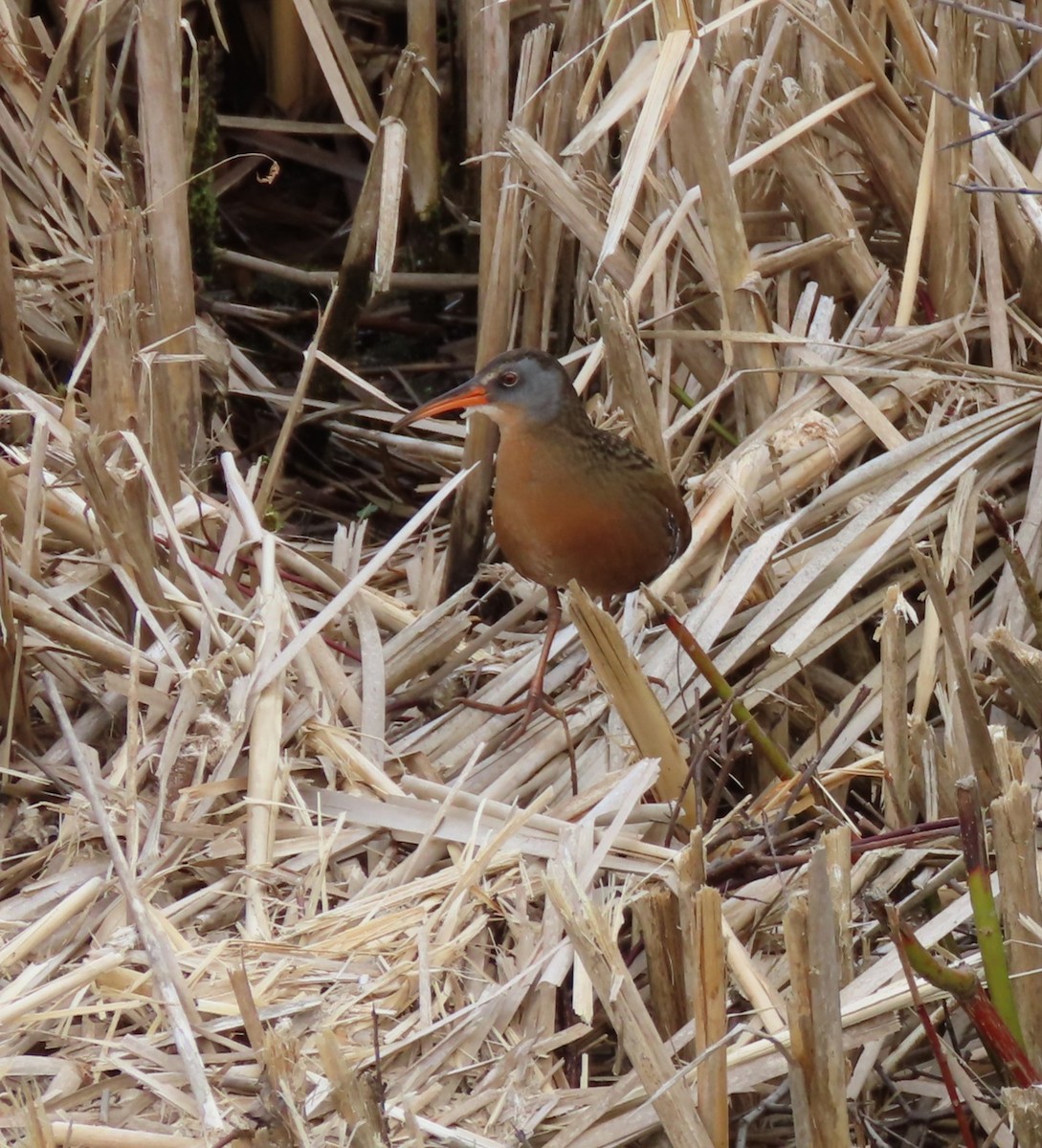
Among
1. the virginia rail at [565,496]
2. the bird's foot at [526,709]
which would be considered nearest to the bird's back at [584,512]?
the virginia rail at [565,496]

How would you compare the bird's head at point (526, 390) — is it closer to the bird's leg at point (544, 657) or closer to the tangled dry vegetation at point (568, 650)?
the tangled dry vegetation at point (568, 650)

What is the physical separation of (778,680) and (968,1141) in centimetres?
104

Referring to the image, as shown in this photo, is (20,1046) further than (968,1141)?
Yes

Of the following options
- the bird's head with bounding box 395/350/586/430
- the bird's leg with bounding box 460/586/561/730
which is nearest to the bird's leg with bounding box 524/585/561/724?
the bird's leg with bounding box 460/586/561/730

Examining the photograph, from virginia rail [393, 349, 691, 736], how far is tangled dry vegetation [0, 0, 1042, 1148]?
9 centimetres

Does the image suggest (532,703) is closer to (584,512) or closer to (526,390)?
(584,512)

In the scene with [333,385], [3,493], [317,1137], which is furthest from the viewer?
[333,385]

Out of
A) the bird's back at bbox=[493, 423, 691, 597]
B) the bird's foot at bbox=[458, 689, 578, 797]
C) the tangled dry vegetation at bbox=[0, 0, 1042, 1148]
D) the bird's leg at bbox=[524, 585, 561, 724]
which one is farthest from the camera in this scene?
the bird's back at bbox=[493, 423, 691, 597]

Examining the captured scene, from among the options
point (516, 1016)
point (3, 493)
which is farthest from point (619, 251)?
point (516, 1016)

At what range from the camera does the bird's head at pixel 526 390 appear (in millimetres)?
3312

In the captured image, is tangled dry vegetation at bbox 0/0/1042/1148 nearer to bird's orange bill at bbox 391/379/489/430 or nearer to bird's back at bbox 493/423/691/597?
bird's back at bbox 493/423/691/597

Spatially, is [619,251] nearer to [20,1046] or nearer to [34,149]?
[34,149]

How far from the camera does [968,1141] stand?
1.94 meters

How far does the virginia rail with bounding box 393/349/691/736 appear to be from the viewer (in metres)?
3.23
